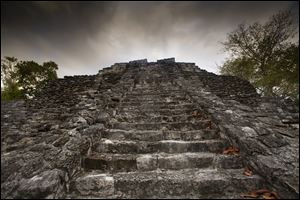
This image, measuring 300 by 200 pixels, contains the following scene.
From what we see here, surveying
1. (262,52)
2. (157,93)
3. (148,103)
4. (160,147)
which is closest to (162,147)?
(160,147)

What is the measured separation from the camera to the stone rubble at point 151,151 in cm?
176

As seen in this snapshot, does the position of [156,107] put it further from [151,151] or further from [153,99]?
[151,151]

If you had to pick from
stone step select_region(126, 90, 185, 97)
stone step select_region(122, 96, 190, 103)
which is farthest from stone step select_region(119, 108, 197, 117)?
stone step select_region(126, 90, 185, 97)

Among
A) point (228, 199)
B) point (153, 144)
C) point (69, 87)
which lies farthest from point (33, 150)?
point (69, 87)

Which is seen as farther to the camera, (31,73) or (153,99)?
(31,73)

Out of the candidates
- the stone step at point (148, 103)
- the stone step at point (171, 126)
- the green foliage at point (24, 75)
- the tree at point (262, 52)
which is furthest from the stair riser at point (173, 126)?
the green foliage at point (24, 75)

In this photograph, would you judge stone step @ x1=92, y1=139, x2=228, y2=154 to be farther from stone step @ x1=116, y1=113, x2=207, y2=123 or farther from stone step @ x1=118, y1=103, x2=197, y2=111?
stone step @ x1=118, y1=103, x2=197, y2=111

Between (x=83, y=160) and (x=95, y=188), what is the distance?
1.55ft

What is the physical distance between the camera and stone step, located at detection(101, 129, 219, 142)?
271 cm

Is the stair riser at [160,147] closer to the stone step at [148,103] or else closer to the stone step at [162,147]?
the stone step at [162,147]

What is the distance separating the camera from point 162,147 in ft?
8.07

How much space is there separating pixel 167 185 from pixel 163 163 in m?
0.37

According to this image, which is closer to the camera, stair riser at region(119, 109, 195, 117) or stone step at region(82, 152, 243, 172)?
stone step at region(82, 152, 243, 172)

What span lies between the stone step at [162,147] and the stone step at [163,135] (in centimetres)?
20
